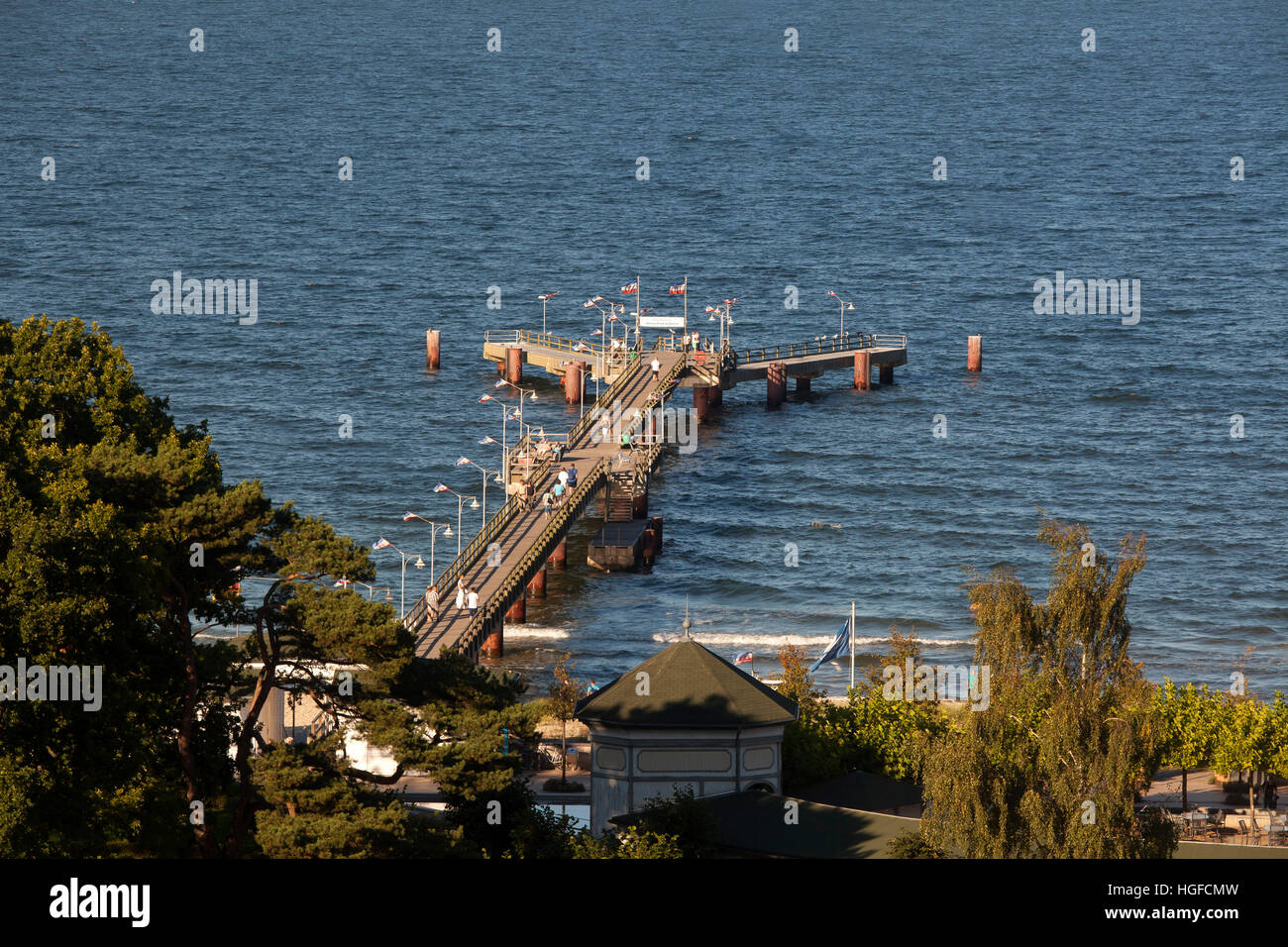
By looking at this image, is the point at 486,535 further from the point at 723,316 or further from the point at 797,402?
the point at 723,316

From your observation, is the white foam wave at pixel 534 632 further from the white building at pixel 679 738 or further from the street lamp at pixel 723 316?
the street lamp at pixel 723 316

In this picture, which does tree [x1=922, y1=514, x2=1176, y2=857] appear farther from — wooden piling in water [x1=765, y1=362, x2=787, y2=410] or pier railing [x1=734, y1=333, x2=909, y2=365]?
pier railing [x1=734, y1=333, x2=909, y2=365]

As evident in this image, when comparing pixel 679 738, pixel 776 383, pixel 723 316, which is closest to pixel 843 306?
pixel 723 316

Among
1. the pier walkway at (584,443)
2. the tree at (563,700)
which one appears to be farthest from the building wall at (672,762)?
the tree at (563,700)

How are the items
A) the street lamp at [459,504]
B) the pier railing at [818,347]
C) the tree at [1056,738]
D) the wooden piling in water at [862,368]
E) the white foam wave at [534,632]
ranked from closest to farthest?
1. the tree at [1056,738]
2. the street lamp at [459,504]
3. the white foam wave at [534,632]
4. the pier railing at [818,347]
5. the wooden piling in water at [862,368]

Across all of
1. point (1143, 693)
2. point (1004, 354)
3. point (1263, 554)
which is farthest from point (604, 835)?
point (1004, 354)

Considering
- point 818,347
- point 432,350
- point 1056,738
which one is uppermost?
point 818,347

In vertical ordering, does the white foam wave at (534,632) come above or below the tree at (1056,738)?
below
